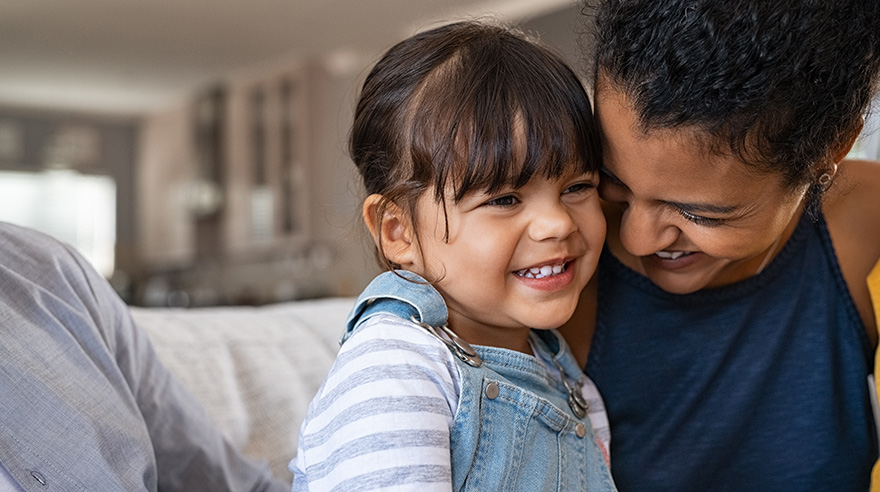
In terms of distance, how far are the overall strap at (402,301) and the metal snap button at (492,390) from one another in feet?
0.27

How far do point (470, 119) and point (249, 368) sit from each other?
2.40 ft

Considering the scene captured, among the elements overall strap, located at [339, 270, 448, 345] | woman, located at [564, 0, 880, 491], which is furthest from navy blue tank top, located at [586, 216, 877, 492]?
overall strap, located at [339, 270, 448, 345]

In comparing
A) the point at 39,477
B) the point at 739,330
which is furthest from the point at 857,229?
the point at 39,477

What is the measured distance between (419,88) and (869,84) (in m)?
0.48

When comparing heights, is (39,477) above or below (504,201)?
below

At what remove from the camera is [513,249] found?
2.91 ft

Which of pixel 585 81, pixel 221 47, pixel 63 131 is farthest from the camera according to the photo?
pixel 63 131

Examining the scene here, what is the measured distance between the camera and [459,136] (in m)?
0.88

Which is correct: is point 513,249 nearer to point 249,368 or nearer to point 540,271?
point 540,271

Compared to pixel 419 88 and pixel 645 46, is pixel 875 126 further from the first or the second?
pixel 419 88

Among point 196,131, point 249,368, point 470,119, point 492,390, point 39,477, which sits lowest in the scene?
point 196,131

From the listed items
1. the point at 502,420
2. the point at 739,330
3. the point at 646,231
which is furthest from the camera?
the point at 739,330

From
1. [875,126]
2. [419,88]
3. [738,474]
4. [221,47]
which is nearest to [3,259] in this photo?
[419,88]

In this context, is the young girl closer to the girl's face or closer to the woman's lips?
the girl's face
